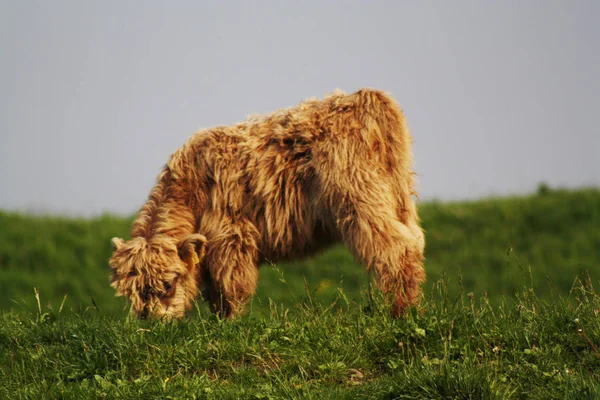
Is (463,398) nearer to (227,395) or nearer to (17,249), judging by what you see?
(227,395)

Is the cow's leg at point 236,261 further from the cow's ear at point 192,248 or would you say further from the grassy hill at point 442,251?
the grassy hill at point 442,251

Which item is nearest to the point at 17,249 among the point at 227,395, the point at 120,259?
the point at 120,259

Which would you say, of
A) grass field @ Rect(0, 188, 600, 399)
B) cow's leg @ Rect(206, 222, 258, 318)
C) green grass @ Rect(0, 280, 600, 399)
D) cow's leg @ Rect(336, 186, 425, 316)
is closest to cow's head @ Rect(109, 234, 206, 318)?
cow's leg @ Rect(206, 222, 258, 318)

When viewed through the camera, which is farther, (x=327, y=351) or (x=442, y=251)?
(x=442, y=251)

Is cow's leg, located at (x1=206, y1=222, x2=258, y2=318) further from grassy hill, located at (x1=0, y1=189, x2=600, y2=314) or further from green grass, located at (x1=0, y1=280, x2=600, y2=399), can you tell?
grassy hill, located at (x1=0, y1=189, x2=600, y2=314)

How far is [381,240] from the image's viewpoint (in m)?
7.68

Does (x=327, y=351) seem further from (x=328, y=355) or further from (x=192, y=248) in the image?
(x=192, y=248)

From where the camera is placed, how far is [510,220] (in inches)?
817

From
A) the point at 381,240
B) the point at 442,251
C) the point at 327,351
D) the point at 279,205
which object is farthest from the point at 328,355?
the point at 442,251

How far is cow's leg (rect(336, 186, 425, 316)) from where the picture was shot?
7.64 meters

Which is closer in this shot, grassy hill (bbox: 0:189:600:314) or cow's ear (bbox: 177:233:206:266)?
cow's ear (bbox: 177:233:206:266)

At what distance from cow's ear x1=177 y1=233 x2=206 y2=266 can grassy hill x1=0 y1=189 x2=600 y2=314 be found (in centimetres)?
979

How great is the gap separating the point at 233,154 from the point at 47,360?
125 inches

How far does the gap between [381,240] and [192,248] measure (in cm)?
210
